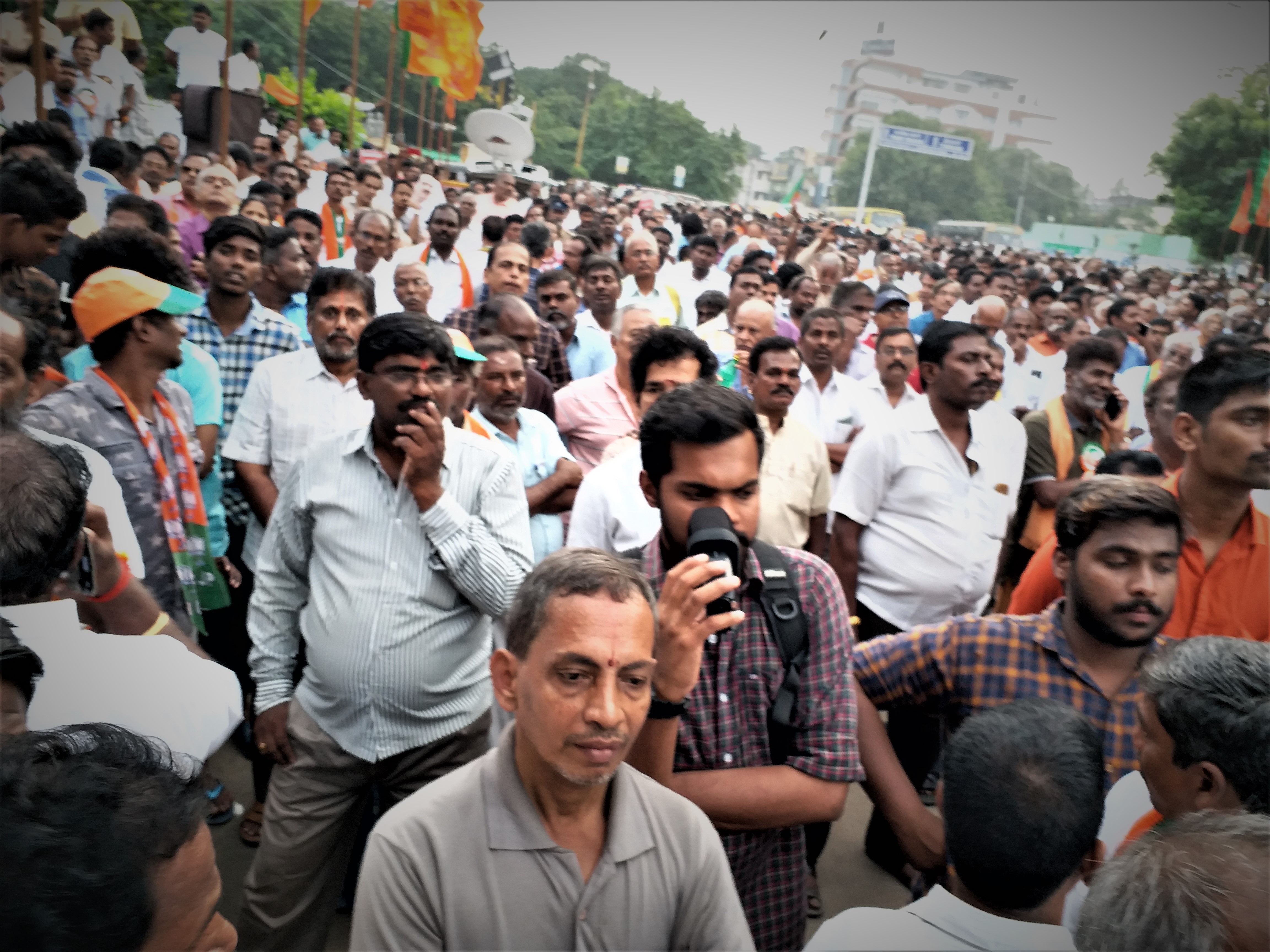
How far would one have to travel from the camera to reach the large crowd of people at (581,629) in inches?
49.4

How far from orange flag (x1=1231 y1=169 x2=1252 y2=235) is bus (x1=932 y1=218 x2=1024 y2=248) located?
11.3 metres

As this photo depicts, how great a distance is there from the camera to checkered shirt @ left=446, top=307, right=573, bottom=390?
16.1 ft

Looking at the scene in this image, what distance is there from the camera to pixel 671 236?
1314 cm

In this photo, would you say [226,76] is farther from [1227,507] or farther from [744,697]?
[1227,507]

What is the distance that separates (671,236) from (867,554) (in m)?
10.7

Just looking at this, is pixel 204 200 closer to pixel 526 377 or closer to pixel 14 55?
pixel 14 55

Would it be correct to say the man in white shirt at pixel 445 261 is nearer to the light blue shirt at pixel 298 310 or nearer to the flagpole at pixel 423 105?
the light blue shirt at pixel 298 310

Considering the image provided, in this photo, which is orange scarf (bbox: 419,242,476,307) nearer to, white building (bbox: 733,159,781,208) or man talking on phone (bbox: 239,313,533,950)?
white building (bbox: 733,159,781,208)

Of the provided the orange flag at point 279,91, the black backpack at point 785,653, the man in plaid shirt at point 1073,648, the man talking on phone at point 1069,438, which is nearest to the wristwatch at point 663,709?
the black backpack at point 785,653

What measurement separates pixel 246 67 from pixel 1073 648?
8.18m

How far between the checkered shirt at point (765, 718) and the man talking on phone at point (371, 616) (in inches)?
27.7

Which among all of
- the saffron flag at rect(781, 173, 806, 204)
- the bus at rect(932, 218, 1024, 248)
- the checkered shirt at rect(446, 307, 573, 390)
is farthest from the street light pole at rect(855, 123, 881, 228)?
the checkered shirt at rect(446, 307, 573, 390)

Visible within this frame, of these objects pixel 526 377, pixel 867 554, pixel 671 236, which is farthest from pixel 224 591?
pixel 671 236

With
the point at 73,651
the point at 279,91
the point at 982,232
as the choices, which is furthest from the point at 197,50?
the point at 982,232
